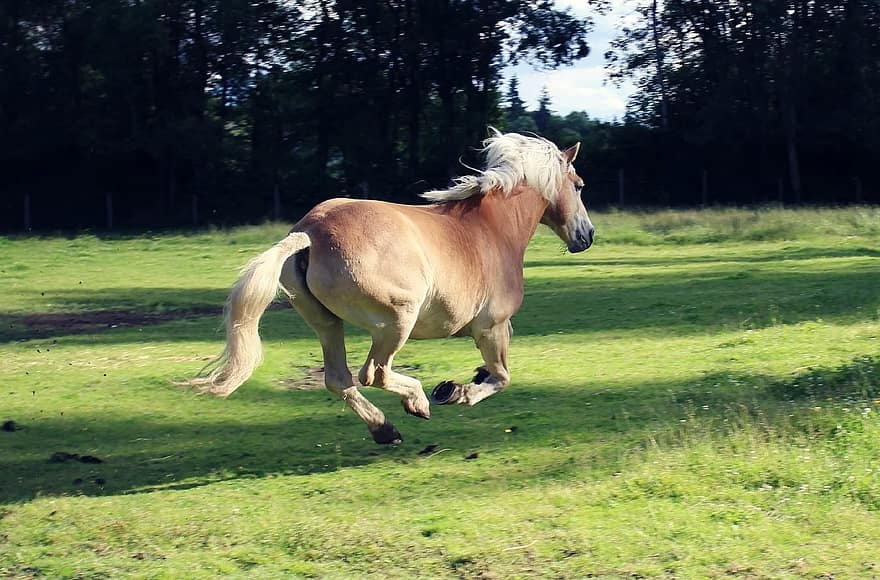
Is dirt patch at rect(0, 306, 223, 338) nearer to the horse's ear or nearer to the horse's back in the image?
the horse's ear

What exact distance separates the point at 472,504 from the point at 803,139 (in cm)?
3401

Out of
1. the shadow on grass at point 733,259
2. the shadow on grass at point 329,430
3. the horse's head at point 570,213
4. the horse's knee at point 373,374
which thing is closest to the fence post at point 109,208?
the shadow on grass at point 733,259

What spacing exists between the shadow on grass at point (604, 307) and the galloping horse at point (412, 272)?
4.68m

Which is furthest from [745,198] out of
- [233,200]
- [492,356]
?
[492,356]

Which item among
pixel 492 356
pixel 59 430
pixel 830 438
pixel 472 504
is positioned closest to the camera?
pixel 472 504

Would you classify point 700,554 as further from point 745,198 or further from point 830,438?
point 745,198

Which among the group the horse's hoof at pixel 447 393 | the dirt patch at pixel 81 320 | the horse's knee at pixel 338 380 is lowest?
the dirt patch at pixel 81 320

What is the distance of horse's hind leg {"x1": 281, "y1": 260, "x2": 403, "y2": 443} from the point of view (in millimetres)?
6531

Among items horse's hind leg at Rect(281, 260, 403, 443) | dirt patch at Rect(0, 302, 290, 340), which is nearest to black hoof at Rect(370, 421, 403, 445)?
horse's hind leg at Rect(281, 260, 403, 443)

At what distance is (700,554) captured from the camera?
4848mm

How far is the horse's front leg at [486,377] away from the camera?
23.8 feet

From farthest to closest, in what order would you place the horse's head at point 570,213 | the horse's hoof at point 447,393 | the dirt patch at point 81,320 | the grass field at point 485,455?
the dirt patch at point 81,320 → the horse's head at point 570,213 → the horse's hoof at point 447,393 → the grass field at point 485,455

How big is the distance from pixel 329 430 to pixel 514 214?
2021mm

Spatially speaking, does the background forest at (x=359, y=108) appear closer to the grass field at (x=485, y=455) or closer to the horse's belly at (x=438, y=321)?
the grass field at (x=485, y=455)
